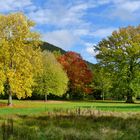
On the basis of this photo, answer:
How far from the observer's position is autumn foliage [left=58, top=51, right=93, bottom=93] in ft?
373

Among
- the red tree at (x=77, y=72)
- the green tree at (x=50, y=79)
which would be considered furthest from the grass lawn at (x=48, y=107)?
the red tree at (x=77, y=72)

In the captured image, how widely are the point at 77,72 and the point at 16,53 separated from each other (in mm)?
52016

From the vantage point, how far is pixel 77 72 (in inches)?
4476

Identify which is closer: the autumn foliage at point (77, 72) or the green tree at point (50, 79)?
the green tree at point (50, 79)

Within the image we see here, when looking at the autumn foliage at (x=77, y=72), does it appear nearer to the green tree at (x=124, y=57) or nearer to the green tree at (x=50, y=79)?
the green tree at (x=50, y=79)

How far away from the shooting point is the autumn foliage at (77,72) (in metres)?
114

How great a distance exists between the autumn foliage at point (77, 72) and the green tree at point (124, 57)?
19.9 metres

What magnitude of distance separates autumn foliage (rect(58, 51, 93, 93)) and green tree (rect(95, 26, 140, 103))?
784 inches

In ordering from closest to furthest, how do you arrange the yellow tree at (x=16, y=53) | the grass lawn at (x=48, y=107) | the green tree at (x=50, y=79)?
1. the grass lawn at (x=48, y=107)
2. the yellow tree at (x=16, y=53)
3. the green tree at (x=50, y=79)

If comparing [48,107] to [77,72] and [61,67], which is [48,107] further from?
[77,72]

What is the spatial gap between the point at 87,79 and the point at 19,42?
54408 mm

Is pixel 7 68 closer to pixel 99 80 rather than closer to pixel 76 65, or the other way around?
pixel 76 65

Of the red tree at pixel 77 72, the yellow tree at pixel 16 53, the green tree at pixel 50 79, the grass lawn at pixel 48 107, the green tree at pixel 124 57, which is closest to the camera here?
the grass lawn at pixel 48 107

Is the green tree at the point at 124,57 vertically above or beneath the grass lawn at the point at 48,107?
above
